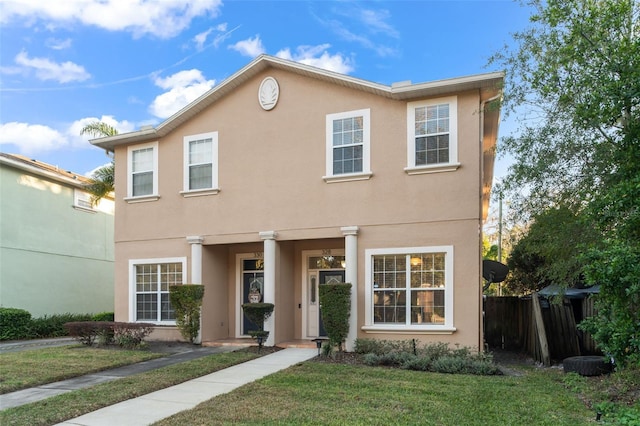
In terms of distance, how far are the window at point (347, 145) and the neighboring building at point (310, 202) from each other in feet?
0.10

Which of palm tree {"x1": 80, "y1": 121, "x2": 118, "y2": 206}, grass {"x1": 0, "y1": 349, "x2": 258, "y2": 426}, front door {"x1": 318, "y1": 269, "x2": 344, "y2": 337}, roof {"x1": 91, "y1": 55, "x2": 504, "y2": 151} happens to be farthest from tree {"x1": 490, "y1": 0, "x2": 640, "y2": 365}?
palm tree {"x1": 80, "y1": 121, "x2": 118, "y2": 206}

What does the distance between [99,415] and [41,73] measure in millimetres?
13399

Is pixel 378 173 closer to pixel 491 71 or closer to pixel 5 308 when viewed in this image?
pixel 491 71

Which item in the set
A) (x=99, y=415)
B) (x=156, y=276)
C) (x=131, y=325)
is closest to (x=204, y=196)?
(x=156, y=276)

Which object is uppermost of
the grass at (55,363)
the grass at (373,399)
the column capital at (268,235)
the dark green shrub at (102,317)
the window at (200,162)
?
the window at (200,162)

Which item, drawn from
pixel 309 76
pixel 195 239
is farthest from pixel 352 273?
pixel 309 76

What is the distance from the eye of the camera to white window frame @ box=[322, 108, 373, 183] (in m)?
12.6

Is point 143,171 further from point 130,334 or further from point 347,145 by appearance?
point 347,145

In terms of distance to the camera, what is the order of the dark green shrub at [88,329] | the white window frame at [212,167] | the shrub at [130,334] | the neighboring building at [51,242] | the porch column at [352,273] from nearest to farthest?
the porch column at [352,273] < the shrub at [130,334] < the dark green shrub at [88,329] < the white window frame at [212,167] < the neighboring building at [51,242]

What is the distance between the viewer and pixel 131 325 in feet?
43.0

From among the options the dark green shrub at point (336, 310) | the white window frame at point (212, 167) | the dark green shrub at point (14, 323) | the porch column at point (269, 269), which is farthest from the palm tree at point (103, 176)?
the dark green shrub at point (336, 310)

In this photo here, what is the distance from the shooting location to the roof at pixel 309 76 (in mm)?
11508

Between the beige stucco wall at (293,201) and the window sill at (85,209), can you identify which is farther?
the window sill at (85,209)

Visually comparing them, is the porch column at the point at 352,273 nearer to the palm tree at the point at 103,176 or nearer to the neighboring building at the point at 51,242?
the palm tree at the point at 103,176
